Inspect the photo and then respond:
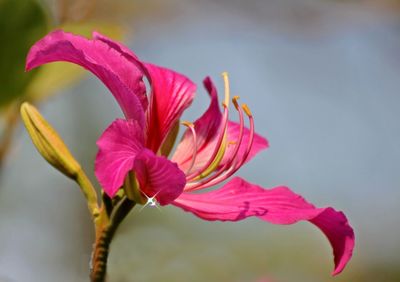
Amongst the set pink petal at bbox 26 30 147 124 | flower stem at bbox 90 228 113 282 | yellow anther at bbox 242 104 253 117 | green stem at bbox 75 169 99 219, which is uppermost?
pink petal at bbox 26 30 147 124

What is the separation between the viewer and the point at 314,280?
1.48 m

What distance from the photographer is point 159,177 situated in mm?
763

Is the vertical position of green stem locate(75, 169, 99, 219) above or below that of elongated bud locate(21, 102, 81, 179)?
below

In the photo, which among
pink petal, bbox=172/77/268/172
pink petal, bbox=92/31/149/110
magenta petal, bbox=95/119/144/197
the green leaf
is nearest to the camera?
magenta petal, bbox=95/119/144/197

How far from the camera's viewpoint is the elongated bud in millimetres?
834

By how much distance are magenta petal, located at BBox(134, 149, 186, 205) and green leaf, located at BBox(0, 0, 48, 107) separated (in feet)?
1.53

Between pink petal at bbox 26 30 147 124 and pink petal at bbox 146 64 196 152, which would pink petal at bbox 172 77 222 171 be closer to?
pink petal at bbox 146 64 196 152

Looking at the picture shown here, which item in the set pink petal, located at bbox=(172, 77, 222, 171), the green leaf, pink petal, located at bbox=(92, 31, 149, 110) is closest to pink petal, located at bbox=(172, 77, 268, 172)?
pink petal, located at bbox=(172, 77, 222, 171)

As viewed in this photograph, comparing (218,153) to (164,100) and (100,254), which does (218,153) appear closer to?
(164,100)

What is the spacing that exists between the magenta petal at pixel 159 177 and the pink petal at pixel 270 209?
0.25 ft

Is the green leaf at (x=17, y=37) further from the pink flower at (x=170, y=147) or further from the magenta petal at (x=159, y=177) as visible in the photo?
the magenta petal at (x=159, y=177)

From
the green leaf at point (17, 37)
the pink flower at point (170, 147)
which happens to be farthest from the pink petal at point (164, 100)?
the green leaf at point (17, 37)

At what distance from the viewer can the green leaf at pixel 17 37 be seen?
1.18 meters

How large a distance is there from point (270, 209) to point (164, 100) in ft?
0.55
